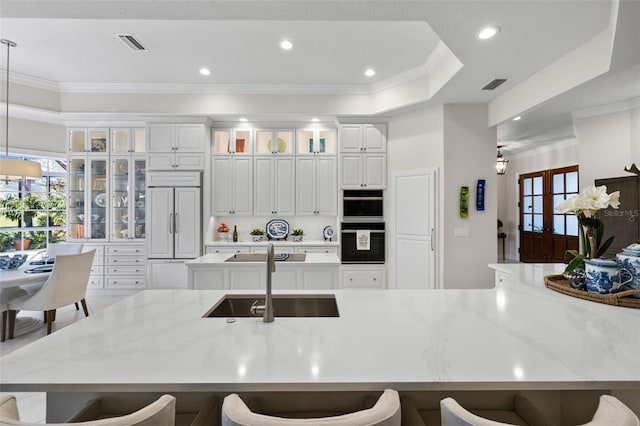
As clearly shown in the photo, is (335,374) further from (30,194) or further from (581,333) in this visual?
(30,194)

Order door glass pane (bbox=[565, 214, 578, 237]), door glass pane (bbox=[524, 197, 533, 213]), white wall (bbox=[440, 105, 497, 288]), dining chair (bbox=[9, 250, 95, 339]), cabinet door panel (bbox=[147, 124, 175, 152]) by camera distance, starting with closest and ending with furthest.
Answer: dining chair (bbox=[9, 250, 95, 339]) → white wall (bbox=[440, 105, 497, 288]) → cabinet door panel (bbox=[147, 124, 175, 152]) → door glass pane (bbox=[565, 214, 578, 237]) → door glass pane (bbox=[524, 197, 533, 213])

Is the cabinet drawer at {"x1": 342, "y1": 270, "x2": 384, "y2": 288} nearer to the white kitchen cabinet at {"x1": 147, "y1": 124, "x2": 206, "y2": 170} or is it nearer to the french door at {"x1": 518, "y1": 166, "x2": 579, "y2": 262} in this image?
the white kitchen cabinet at {"x1": 147, "y1": 124, "x2": 206, "y2": 170}

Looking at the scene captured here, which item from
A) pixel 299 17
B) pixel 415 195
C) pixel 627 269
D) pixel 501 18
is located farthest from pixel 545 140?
pixel 299 17

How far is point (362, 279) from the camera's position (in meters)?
4.70

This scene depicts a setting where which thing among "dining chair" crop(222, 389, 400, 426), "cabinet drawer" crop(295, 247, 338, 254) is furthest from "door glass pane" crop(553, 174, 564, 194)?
"dining chair" crop(222, 389, 400, 426)

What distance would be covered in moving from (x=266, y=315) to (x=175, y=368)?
0.48 m

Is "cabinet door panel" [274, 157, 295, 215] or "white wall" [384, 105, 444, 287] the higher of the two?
"white wall" [384, 105, 444, 287]

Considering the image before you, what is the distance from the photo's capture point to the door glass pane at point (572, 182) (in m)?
6.04

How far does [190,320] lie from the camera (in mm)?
1421

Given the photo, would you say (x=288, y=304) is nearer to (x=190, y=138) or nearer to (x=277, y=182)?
(x=277, y=182)

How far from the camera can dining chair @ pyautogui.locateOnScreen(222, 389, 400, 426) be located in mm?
743

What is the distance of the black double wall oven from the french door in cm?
398

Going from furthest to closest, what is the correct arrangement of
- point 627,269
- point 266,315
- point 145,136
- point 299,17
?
1. point 145,136
2. point 299,17
3. point 627,269
4. point 266,315

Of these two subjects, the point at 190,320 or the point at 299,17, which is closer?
the point at 190,320
